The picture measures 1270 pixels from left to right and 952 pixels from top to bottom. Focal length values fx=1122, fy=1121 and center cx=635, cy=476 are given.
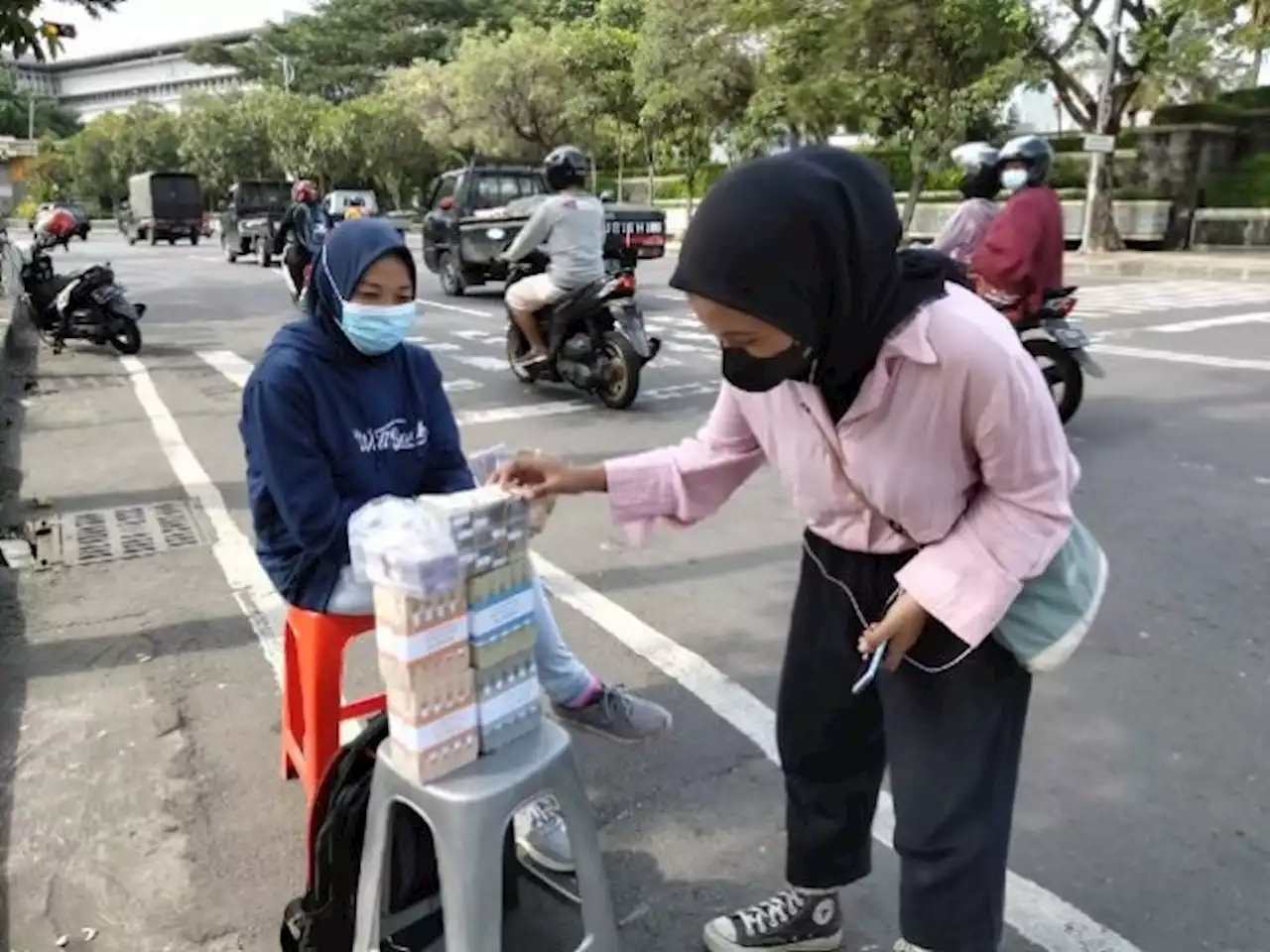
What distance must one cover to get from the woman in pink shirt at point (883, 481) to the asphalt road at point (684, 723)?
2.10ft

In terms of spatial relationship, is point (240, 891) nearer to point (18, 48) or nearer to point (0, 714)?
point (0, 714)

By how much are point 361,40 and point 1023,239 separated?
6169cm

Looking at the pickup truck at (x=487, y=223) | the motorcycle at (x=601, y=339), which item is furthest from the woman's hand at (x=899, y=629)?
the pickup truck at (x=487, y=223)

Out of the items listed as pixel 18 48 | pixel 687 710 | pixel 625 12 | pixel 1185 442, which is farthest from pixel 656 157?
pixel 687 710

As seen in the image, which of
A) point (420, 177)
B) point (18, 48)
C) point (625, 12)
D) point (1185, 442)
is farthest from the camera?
point (420, 177)

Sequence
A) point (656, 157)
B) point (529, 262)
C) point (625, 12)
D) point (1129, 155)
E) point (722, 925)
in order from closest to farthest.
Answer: point (722, 925), point (529, 262), point (1129, 155), point (656, 157), point (625, 12)

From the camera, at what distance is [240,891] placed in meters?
2.55

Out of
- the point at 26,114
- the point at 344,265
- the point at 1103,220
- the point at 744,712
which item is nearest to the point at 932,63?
the point at 1103,220

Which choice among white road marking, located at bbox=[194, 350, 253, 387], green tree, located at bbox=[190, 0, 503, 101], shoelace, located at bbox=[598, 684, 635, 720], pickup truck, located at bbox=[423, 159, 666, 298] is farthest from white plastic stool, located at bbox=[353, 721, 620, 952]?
green tree, located at bbox=[190, 0, 503, 101]

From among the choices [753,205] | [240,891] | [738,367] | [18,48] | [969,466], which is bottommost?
[240,891]

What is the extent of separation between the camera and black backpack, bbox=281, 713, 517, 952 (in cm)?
205

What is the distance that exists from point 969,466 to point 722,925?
120 centimetres

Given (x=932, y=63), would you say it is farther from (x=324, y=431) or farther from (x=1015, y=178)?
(x=324, y=431)

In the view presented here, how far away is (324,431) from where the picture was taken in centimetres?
259
